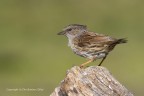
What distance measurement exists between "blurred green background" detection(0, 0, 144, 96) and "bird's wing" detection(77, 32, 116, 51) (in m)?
6.55

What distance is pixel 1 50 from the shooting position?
25891 mm

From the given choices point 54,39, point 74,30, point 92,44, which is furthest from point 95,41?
point 54,39

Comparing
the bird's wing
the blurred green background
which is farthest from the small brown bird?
the blurred green background

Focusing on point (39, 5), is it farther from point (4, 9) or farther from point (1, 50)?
point (1, 50)

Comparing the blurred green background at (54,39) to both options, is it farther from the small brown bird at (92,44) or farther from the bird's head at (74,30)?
the small brown bird at (92,44)

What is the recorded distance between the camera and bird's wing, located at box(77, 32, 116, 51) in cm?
1176

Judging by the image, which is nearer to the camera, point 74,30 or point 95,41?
point 95,41

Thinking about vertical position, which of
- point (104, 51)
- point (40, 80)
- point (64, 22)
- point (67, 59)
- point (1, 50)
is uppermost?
point (64, 22)

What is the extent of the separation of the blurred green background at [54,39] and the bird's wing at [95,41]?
6548 mm

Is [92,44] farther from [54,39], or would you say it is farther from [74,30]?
[54,39]

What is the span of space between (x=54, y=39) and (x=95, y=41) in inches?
605

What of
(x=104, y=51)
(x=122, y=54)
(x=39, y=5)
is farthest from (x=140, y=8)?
(x=104, y=51)

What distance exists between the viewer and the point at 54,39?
2716 cm

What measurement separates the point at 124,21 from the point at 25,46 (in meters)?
4.78
